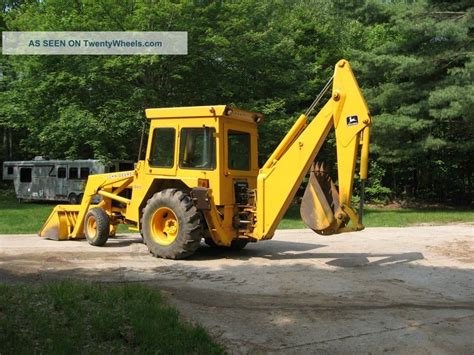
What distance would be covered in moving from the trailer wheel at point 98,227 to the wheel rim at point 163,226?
1714 mm

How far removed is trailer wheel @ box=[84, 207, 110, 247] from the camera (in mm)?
11758

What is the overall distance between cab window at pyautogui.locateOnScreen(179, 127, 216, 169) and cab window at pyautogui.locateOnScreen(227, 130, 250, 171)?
373mm

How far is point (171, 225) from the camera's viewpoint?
1055 cm

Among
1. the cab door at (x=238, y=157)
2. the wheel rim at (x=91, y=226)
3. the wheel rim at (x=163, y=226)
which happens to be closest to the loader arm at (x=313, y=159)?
the cab door at (x=238, y=157)

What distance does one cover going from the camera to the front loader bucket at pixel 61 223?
1299cm

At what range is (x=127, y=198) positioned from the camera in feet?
40.1

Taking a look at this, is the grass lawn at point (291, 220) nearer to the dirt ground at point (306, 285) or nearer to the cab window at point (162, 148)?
the dirt ground at point (306, 285)

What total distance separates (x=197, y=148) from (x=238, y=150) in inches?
33.6

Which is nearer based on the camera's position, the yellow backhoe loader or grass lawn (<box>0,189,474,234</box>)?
the yellow backhoe loader

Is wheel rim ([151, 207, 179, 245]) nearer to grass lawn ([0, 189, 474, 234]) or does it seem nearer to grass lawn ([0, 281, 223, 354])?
grass lawn ([0, 281, 223, 354])

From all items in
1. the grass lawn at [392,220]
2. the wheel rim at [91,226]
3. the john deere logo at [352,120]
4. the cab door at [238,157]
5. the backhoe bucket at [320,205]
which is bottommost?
the grass lawn at [392,220]

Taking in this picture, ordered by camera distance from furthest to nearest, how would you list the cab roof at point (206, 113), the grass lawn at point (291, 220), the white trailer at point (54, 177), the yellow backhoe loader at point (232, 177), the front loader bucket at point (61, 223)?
the white trailer at point (54, 177)
the grass lawn at point (291, 220)
the front loader bucket at point (61, 223)
the cab roof at point (206, 113)
the yellow backhoe loader at point (232, 177)

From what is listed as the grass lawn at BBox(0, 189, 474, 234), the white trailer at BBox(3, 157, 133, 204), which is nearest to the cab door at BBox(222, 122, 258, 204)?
the grass lawn at BBox(0, 189, 474, 234)

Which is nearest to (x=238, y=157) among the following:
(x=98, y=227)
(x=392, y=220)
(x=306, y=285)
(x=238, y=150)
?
(x=238, y=150)
